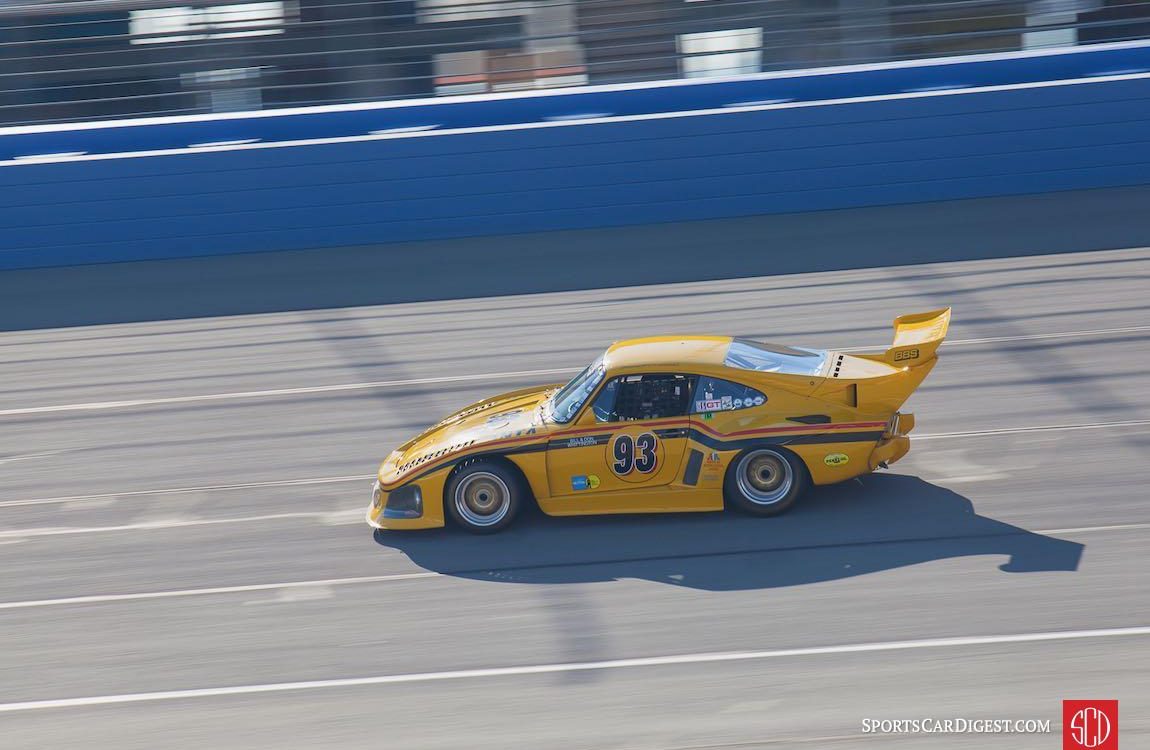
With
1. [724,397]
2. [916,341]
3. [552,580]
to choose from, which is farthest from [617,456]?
[916,341]

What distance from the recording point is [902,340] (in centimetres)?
877

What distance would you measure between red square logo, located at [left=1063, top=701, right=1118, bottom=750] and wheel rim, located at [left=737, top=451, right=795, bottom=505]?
257 cm

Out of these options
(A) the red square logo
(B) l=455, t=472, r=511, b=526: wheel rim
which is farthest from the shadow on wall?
(A) the red square logo

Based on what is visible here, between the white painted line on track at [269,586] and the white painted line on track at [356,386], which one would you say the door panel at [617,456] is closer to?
the white painted line on track at [269,586]

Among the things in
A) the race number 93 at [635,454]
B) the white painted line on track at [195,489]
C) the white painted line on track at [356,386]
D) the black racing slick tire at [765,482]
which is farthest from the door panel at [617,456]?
the white painted line on track at [356,386]

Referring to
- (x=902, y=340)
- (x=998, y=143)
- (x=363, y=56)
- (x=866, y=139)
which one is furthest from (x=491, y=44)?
(x=902, y=340)

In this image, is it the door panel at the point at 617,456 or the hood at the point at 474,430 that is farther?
the hood at the point at 474,430

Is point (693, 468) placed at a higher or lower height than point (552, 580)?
higher

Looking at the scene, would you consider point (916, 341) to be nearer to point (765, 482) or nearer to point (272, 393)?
point (765, 482)

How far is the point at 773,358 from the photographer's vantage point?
343 inches

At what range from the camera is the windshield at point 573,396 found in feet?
27.8

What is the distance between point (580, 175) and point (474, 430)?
8.63 m

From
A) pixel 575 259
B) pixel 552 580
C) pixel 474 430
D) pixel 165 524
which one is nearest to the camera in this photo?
pixel 552 580

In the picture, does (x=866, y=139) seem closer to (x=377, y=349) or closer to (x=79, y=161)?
(x=377, y=349)
